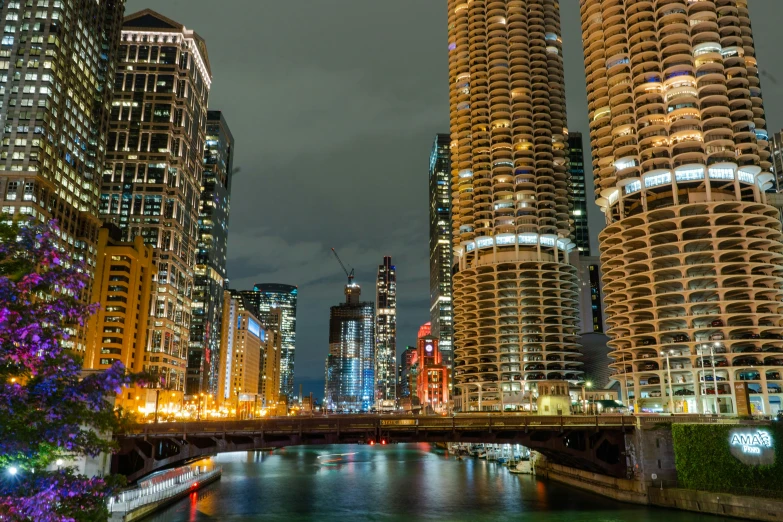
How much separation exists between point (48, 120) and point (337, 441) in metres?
147

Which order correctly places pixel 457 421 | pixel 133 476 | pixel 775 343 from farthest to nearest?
pixel 775 343 → pixel 457 421 → pixel 133 476

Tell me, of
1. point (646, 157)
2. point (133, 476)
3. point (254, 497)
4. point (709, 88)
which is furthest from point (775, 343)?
point (133, 476)

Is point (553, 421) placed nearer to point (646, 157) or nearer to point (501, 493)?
point (501, 493)

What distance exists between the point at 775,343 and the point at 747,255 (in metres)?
20.3

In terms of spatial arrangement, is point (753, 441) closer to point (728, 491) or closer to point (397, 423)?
point (728, 491)

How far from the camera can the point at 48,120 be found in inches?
6875

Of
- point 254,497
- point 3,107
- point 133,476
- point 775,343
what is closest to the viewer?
point 133,476

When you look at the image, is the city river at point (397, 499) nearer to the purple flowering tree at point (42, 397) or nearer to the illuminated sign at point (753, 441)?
the illuminated sign at point (753, 441)

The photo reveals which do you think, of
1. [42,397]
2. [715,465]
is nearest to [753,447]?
[715,465]

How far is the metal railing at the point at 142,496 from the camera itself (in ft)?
215

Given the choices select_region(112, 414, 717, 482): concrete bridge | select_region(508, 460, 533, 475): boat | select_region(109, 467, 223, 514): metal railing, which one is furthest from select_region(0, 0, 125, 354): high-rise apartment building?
select_region(508, 460, 533, 475): boat

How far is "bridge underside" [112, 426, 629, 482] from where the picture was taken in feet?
231

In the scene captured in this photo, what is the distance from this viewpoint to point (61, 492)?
19734 millimetres

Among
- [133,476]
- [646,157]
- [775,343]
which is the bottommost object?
[133,476]
